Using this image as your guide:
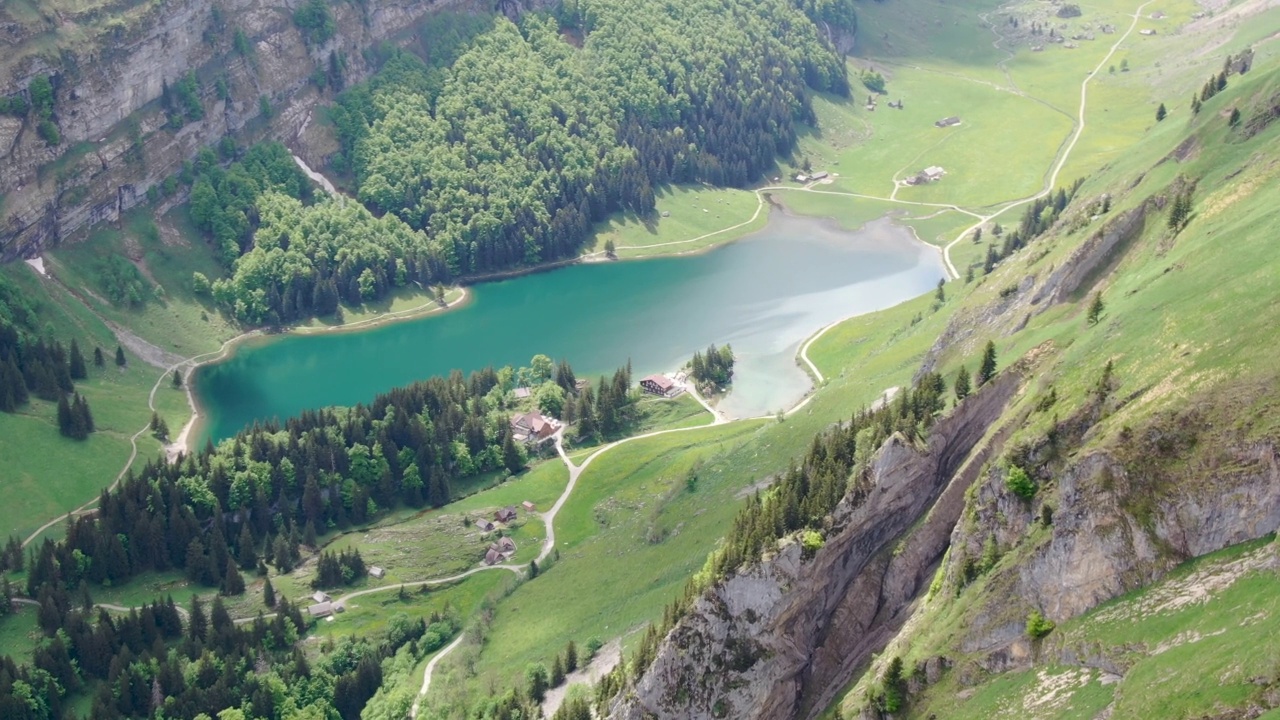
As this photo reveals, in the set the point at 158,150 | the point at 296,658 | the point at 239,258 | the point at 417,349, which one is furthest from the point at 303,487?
the point at 158,150

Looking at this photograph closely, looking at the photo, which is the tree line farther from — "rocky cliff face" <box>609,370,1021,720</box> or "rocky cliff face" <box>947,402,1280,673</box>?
"rocky cliff face" <box>947,402,1280,673</box>

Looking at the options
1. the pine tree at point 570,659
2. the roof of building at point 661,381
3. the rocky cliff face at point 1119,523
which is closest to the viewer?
the rocky cliff face at point 1119,523

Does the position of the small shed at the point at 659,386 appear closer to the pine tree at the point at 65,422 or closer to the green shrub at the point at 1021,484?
the pine tree at the point at 65,422

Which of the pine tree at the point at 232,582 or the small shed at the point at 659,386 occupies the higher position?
the small shed at the point at 659,386

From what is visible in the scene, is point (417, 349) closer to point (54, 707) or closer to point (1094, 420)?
point (54, 707)

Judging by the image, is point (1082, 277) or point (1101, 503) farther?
point (1082, 277)

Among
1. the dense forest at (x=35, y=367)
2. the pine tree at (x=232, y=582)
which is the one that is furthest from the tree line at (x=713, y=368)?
the dense forest at (x=35, y=367)

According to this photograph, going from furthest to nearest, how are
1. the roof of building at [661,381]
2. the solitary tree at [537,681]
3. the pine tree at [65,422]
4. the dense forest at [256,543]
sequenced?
the roof of building at [661,381], the pine tree at [65,422], the dense forest at [256,543], the solitary tree at [537,681]
